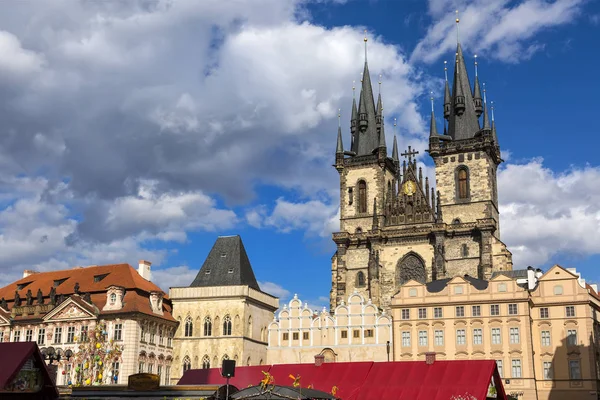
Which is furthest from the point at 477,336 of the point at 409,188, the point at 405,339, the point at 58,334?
the point at 58,334

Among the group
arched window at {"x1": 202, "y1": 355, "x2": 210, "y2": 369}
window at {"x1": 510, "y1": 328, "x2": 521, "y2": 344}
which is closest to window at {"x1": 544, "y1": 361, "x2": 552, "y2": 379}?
window at {"x1": 510, "y1": 328, "x2": 521, "y2": 344}

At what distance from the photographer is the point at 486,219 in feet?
236

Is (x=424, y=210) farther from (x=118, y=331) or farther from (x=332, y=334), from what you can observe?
(x=118, y=331)

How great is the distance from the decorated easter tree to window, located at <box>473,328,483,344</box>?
28.5 m

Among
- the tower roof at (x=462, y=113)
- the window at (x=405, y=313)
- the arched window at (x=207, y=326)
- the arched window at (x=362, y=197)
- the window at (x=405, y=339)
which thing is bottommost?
the window at (x=405, y=339)

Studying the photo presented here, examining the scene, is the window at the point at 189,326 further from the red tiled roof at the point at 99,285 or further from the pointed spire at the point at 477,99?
the pointed spire at the point at 477,99

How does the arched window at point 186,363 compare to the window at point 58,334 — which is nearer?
the window at point 58,334

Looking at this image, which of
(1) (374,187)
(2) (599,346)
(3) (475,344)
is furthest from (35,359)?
(1) (374,187)

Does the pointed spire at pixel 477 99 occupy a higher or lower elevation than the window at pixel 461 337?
higher

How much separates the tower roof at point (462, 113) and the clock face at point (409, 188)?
6597 mm

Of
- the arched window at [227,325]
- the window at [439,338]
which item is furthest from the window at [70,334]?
the window at [439,338]

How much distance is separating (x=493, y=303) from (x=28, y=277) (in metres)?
45.5

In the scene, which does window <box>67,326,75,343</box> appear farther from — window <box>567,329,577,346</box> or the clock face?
window <box>567,329,577,346</box>

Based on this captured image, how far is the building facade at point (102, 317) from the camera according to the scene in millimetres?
61062
